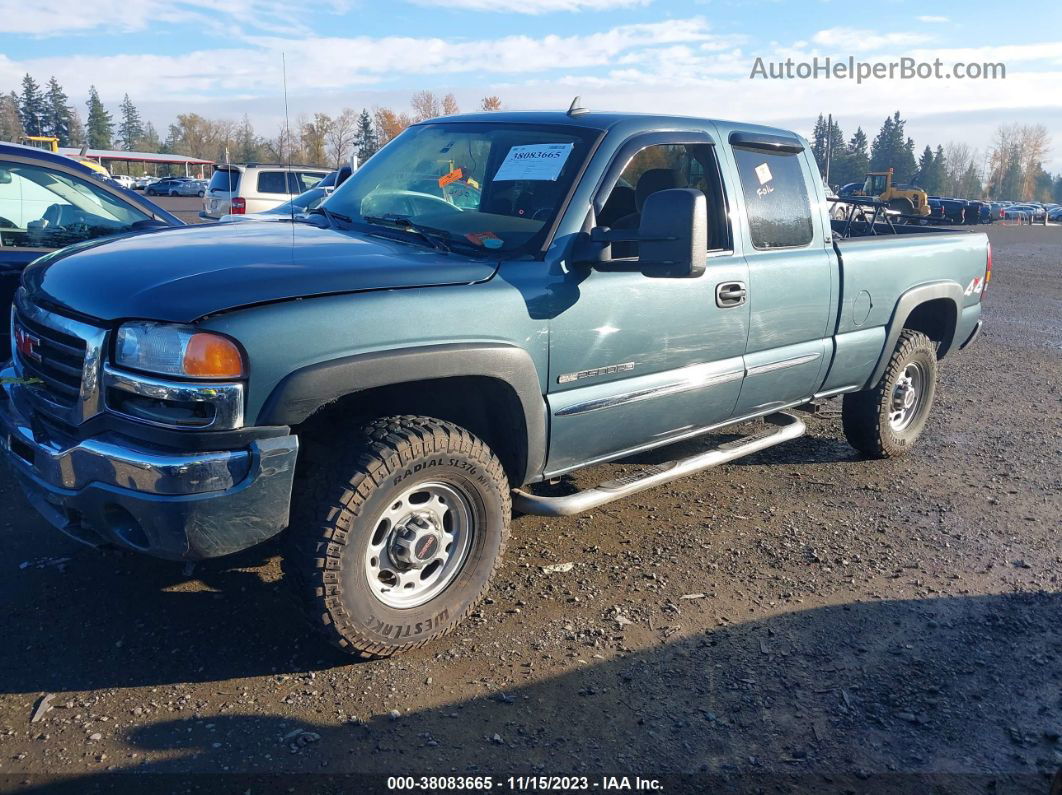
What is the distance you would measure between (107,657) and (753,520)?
322cm

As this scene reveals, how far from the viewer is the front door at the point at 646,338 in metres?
3.65

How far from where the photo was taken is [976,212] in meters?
42.9

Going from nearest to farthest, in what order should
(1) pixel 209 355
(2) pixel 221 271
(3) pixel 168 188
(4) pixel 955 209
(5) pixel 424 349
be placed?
(1) pixel 209 355
(2) pixel 221 271
(5) pixel 424 349
(4) pixel 955 209
(3) pixel 168 188

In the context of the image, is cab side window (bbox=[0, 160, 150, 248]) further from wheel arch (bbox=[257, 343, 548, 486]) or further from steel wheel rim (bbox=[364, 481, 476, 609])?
steel wheel rim (bbox=[364, 481, 476, 609])

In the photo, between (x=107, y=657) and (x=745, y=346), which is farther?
(x=745, y=346)

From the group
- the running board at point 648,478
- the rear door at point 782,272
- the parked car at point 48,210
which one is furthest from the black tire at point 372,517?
the parked car at point 48,210

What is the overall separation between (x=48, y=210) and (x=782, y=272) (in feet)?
13.9

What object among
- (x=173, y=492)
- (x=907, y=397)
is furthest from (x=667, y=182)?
(x=907, y=397)

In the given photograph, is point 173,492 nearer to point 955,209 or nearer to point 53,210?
point 53,210

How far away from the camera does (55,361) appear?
3.16m

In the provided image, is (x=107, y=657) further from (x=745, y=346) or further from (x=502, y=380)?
(x=745, y=346)

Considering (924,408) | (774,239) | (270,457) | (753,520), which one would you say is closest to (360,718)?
(270,457)

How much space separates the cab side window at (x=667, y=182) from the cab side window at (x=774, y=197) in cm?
20

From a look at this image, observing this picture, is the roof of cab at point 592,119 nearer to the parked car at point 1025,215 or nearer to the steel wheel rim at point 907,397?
the steel wheel rim at point 907,397
